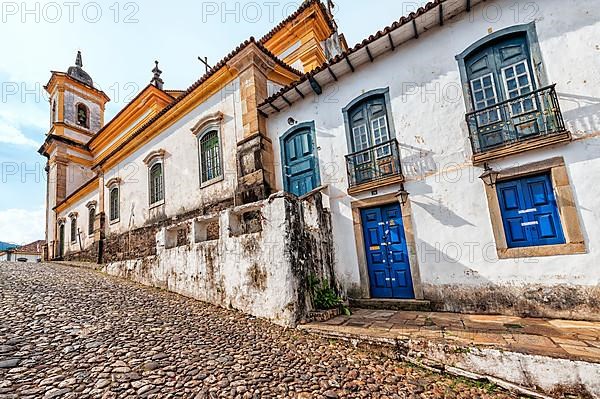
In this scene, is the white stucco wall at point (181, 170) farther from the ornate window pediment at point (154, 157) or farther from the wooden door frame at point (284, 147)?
the wooden door frame at point (284, 147)

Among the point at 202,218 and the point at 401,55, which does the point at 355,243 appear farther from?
the point at 401,55

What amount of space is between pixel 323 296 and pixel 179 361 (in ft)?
8.97

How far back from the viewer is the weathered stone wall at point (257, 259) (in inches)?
189

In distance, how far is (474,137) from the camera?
5254mm

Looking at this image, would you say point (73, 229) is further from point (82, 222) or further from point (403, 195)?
point (403, 195)

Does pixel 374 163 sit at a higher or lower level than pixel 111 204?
lower

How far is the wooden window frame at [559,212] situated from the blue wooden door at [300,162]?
3.73 meters

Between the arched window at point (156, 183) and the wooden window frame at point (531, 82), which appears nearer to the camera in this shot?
the wooden window frame at point (531, 82)

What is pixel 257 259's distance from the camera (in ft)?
16.8

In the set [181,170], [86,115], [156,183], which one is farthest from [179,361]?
[86,115]

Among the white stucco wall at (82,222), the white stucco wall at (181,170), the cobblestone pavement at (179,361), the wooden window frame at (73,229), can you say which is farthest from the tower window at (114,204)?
the cobblestone pavement at (179,361)

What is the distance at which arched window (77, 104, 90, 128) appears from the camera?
21.3 metres

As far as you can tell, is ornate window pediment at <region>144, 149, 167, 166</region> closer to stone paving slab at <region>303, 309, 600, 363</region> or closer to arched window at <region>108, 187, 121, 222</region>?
arched window at <region>108, 187, 121, 222</region>

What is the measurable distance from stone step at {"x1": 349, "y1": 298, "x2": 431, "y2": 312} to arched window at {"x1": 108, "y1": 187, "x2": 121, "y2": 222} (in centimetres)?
1276
